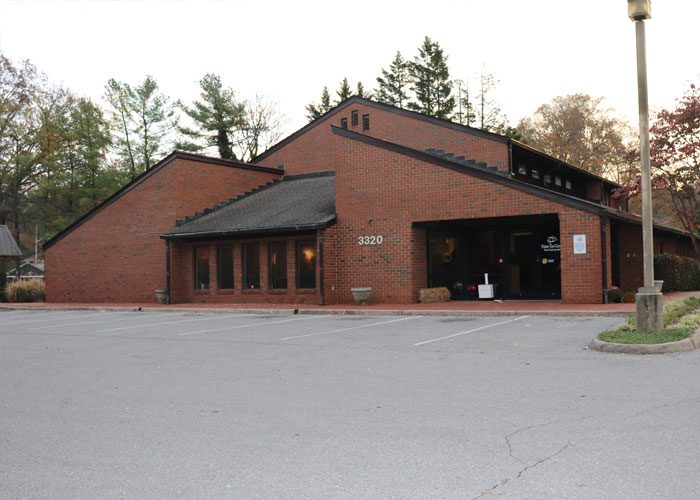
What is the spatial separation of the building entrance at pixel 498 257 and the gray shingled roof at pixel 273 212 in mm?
4262

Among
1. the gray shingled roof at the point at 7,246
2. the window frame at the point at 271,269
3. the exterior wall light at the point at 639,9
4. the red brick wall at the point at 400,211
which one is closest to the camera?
the exterior wall light at the point at 639,9

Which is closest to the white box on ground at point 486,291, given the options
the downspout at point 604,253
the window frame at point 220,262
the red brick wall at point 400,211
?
the red brick wall at point 400,211

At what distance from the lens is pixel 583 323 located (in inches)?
582

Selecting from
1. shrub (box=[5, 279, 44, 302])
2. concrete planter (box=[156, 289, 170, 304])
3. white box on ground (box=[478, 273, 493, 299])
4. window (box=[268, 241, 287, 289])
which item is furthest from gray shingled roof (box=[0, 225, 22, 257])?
white box on ground (box=[478, 273, 493, 299])

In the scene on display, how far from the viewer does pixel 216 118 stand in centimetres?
5822

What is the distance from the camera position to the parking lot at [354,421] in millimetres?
4590

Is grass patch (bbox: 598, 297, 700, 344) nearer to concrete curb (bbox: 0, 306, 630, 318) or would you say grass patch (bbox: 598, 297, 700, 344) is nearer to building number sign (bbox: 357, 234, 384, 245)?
concrete curb (bbox: 0, 306, 630, 318)

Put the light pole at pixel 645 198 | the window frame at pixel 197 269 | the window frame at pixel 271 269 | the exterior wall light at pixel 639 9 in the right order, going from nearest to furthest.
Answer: the light pole at pixel 645 198, the exterior wall light at pixel 639 9, the window frame at pixel 271 269, the window frame at pixel 197 269

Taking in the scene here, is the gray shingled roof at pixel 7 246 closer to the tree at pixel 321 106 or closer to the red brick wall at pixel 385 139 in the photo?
the red brick wall at pixel 385 139

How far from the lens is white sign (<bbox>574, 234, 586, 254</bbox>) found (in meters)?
19.2

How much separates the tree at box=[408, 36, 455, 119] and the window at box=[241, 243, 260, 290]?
36.9 meters

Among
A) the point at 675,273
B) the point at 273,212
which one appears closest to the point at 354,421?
the point at 273,212

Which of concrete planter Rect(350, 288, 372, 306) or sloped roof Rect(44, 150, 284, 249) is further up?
sloped roof Rect(44, 150, 284, 249)

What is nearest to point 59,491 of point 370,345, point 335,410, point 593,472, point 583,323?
point 335,410
